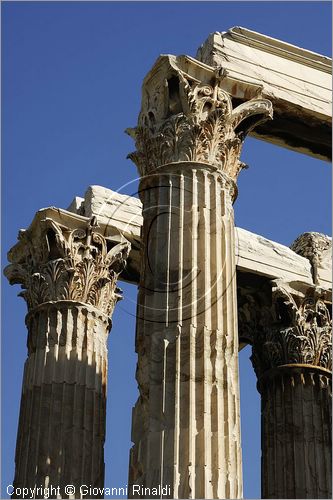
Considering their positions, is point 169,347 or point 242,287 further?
point 242,287

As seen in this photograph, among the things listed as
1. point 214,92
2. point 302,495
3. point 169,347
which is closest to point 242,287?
point 302,495

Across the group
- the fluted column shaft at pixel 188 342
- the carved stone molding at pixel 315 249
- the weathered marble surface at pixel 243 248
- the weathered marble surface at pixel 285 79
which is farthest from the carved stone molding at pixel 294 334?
the fluted column shaft at pixel 188 342

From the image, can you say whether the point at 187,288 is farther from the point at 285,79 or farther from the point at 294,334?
the point at 294,334

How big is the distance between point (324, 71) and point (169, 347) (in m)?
9.43

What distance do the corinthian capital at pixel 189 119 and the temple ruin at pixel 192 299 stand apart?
29mm

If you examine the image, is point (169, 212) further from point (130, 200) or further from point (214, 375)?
point (130, 200)

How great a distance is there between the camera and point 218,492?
71.4ft

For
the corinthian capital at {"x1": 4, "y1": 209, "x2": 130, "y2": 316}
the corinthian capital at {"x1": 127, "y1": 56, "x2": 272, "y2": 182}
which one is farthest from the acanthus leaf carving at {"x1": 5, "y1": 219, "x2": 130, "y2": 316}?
the corinthian capital at {"x1": 127, "y1": 56, "x2": 272, "y2": 182}

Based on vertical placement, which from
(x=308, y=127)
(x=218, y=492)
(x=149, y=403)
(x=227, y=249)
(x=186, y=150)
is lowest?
(x=218, y=492)

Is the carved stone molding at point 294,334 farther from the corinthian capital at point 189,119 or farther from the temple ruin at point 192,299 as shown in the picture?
the corinthian capital at point 189,119

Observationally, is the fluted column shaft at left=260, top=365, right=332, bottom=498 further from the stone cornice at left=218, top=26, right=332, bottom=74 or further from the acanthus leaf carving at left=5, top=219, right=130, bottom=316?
the stone cornice at left=218, top=26, right=332, bottom=74

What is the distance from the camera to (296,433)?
32.5 metres

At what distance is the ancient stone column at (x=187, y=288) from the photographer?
22.2 meters

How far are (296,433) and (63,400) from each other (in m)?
5.92
